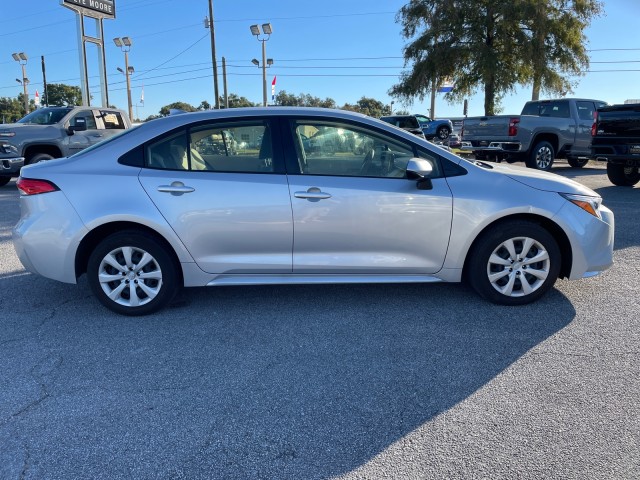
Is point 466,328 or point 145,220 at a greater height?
point 145,220

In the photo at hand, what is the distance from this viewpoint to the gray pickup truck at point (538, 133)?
13648 mm

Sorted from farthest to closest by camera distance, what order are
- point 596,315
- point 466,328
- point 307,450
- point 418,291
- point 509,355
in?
point 418,291 < point 596,315 < point 466,328 < point 509,355 < point 307,450

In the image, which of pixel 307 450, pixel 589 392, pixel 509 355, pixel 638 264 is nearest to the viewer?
pixel 307 450

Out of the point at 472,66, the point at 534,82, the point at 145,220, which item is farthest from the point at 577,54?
the point at 145,220

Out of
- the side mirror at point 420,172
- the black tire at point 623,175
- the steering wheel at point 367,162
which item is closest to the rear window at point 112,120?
the steering wheel at point 367,162

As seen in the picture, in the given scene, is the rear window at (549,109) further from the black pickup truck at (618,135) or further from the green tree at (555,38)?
the green tree at (555,38)

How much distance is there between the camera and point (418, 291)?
462cm

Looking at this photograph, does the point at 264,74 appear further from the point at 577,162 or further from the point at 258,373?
the point at 258,373

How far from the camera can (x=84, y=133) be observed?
39.6 feet

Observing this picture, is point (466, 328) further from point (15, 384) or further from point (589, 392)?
point (15, 384)

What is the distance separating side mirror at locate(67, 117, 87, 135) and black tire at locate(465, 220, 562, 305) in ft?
33.1

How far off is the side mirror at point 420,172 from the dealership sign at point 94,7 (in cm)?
2202

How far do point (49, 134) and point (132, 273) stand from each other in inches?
370

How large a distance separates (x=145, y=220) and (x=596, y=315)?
3708 millimetres
